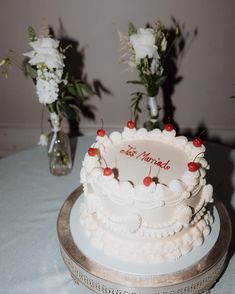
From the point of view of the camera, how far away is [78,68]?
323 cm

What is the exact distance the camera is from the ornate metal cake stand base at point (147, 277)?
4.00 feet

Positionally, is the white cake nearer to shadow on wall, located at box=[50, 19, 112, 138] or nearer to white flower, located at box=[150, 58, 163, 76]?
white flower, located at box=[150, 58, 163, 76]

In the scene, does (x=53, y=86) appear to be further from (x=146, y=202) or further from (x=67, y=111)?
(x=146, y=202)

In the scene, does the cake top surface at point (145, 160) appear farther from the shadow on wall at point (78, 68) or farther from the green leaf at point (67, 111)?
the shadow on wall at point (78, 68)

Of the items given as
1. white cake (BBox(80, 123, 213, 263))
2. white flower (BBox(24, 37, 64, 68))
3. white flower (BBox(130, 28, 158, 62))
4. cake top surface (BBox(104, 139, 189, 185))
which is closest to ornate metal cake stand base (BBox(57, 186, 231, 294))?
white cake (BBox(80, 123, 213, 263))

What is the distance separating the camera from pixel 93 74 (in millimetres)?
3271

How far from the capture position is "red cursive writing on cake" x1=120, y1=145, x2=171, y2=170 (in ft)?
4.56

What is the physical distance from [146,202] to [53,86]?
0.80 metres

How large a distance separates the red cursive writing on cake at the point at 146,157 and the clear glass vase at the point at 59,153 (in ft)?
2.06

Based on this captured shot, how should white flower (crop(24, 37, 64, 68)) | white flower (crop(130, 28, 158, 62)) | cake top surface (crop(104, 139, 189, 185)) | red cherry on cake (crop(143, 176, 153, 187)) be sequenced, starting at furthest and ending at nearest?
white flower (crop(130, 28, 158, 62)), white flower (crop(24, 37, 64, 68)), cake top surface (crop(104, 139, 189, 185)), red cherry on cake (crop(143, 176, 153, 187))

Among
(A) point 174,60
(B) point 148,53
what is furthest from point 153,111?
(A) point 174,60

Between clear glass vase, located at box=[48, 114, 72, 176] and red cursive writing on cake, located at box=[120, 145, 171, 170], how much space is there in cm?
63

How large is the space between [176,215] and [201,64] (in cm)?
221

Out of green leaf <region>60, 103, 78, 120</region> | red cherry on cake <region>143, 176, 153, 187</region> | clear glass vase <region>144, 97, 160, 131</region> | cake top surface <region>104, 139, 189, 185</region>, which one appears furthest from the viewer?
clear glass vase <region>144, 97, 160, 131</region>
